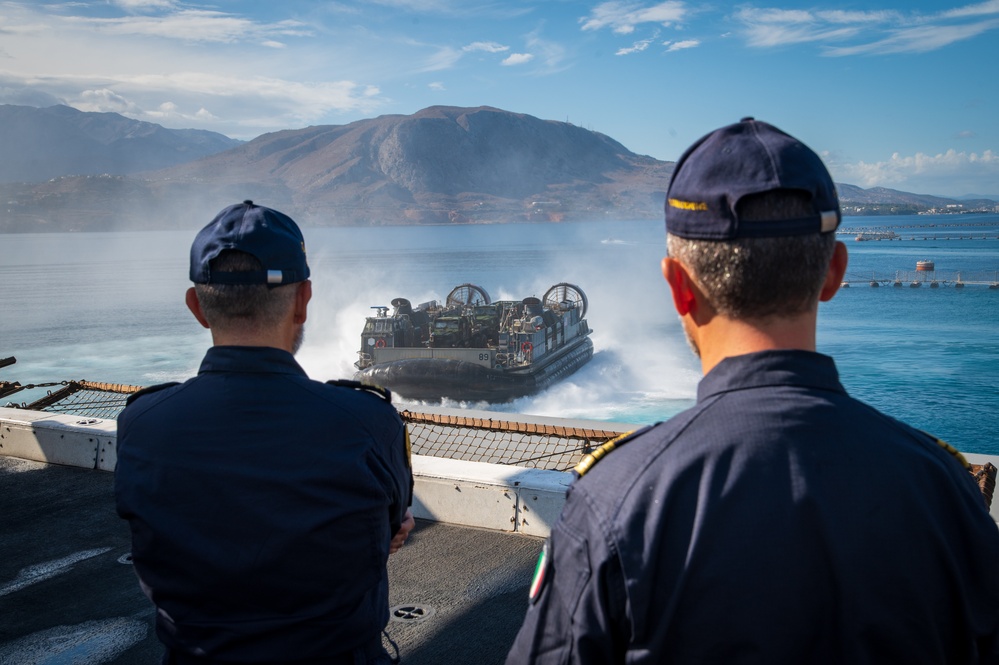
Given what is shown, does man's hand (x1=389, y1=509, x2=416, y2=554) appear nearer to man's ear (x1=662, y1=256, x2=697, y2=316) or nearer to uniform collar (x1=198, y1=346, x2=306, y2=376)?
uniform collar (x1=198, y1=346, x2=306, y2=376)

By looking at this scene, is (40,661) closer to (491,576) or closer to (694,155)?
(491,576)

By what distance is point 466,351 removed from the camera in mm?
25234

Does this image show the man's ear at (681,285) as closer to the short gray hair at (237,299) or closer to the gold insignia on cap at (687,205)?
the gold insignia on cap at (687,205)

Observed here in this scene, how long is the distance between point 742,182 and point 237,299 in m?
1.24

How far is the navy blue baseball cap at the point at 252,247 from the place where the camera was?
6.33 ft

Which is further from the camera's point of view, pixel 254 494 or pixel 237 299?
pixel 237 299

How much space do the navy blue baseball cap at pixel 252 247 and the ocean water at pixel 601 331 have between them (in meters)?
23.5

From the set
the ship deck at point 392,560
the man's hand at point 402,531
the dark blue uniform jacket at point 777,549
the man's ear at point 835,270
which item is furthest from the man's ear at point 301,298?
the ship deck at point 392,560

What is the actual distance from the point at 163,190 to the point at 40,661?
6338 inches

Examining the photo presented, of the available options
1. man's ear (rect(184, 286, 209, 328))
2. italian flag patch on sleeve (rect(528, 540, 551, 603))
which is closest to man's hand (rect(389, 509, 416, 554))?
man's ear (rect(184, 286, 209, 328))

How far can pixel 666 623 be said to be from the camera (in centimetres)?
117

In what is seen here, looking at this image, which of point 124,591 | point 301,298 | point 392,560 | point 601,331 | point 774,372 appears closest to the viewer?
point 774,372

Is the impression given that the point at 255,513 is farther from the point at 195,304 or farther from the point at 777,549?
the point at 777,549

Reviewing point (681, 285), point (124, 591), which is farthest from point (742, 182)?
point (124, 591)
